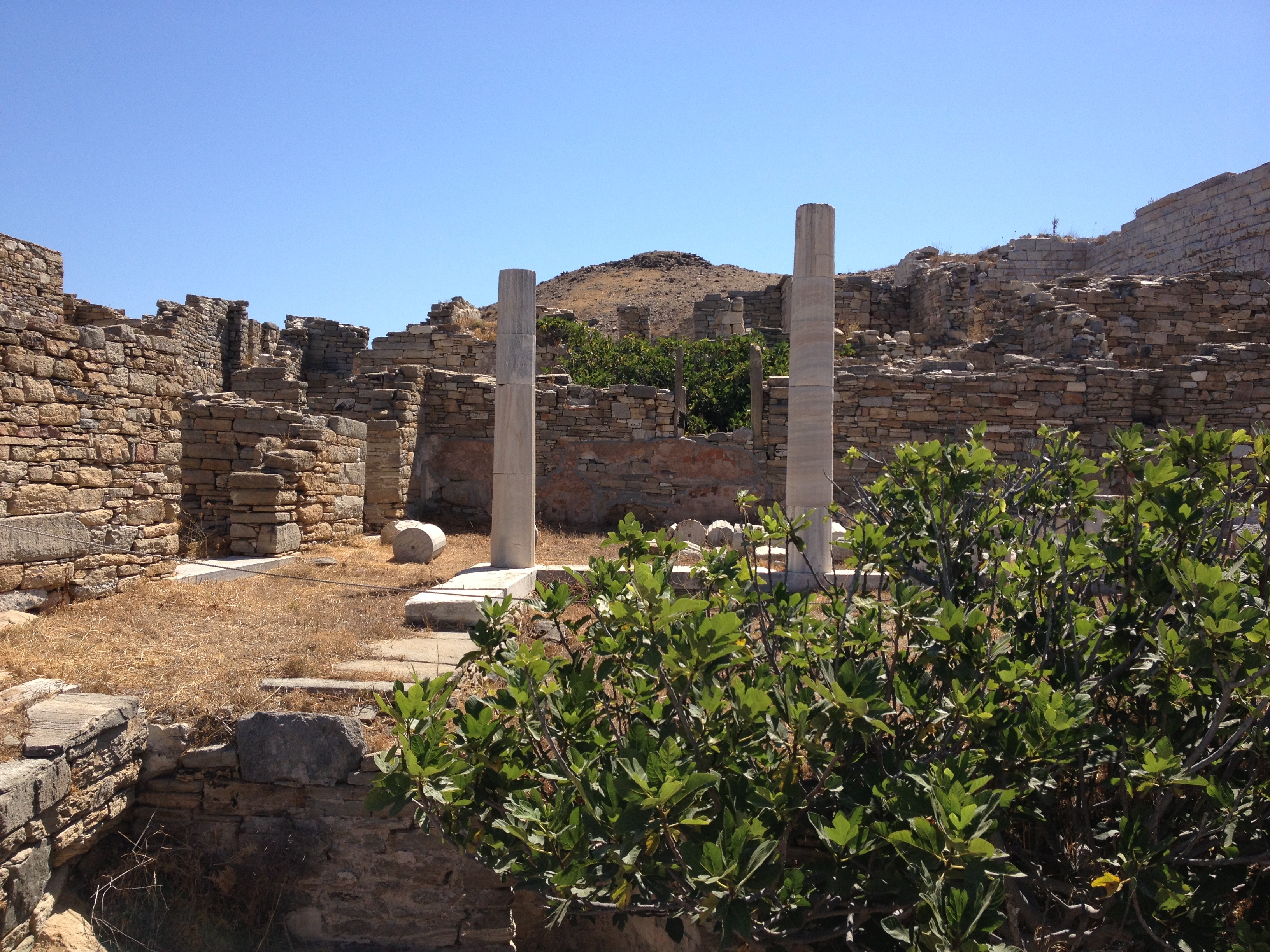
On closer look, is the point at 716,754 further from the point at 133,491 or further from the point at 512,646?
the point at 133,491

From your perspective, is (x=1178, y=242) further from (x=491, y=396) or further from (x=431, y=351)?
(x=431, y=351)

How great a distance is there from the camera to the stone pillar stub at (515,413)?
872cm

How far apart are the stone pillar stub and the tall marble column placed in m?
2.65

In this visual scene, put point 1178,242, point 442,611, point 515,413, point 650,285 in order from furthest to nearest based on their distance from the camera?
point 650,285
point 1178,242
point 515,413
point 442,611

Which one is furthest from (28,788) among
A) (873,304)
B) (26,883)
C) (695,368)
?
(873,304)

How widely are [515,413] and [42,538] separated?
419cm

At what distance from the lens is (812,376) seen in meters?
8.48

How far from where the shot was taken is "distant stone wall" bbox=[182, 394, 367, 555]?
9.16 meters

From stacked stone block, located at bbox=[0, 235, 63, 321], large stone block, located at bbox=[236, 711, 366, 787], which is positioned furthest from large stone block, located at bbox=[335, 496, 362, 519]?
stacked stone block, located at bbox=[0, 235, 63, 321]

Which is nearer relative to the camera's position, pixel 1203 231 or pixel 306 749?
pixel 306 749

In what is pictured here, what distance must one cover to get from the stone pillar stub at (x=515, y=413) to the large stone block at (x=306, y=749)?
4187mm

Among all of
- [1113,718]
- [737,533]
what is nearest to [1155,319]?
[737,533]

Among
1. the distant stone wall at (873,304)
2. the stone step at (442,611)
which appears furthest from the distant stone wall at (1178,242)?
the stone step at (442,611)

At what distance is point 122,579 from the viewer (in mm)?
6746
